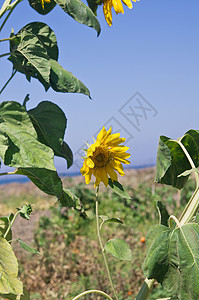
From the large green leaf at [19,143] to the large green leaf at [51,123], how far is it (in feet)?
0.29

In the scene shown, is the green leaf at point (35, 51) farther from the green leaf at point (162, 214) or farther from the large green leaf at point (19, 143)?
the green leaf at point (162, 214)

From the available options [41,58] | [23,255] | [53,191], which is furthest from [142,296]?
[23,255]

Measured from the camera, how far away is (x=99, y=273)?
2.43 m

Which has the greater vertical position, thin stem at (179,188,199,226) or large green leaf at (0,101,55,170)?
thin stem at (179,188,199,226)

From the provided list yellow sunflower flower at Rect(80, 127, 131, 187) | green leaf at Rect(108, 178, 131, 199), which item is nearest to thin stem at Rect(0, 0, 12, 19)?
yellow sunflower flower at Rect(80, 127, 131, 187)

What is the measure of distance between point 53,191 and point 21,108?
19 centimetres

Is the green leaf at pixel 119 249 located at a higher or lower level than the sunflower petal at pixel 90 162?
lower

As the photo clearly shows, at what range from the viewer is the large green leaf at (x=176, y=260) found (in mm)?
730

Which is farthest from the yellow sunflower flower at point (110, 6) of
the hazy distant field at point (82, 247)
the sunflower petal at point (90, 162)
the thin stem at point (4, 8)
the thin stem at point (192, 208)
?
the hazy distant field at point (82, 247)

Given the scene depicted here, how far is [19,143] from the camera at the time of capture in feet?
2.46

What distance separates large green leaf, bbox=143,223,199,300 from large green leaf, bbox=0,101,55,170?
258 mm

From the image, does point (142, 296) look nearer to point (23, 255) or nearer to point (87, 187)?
point (23, 255)

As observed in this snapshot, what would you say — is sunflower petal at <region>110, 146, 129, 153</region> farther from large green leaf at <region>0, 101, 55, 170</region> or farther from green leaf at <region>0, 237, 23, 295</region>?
green leaf at <region>0, 237, 23, 295</region>

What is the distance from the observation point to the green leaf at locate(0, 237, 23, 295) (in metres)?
0.71
